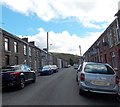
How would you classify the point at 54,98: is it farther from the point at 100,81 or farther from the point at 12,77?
the point at 12,77

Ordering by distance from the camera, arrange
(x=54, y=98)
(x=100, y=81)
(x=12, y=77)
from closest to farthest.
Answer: (x=100, y=81) < (x=54, y=98) < (x=12, y=77)

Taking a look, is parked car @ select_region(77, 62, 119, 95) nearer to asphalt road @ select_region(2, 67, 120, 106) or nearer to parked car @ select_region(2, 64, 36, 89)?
asphalt road @ select_region(2, 67, 120, 106)

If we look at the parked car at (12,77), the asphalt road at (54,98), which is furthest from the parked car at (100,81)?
the parked car at (12,77)

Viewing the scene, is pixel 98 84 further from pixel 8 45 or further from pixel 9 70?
pixel 8 45

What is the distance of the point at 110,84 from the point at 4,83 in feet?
21.7

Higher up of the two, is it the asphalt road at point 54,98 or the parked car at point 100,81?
the parked car at point 100,81

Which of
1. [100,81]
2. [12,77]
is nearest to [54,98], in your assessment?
[100,81]

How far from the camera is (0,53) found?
22.9m

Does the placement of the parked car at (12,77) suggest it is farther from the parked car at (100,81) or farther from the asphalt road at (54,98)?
the parked car at (100,81)

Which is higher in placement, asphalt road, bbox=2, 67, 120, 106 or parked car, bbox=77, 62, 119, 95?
parked car, bbox=77, 62, 119, 95

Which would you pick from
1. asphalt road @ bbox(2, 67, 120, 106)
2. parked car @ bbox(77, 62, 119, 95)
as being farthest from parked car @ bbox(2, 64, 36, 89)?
parked car @ bbox(77, 62, 119, 95)

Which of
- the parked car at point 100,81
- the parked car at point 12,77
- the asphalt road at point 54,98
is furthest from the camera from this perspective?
the parked car at point 12,77

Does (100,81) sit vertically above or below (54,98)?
above

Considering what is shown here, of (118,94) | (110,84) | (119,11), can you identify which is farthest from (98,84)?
(119,11)
